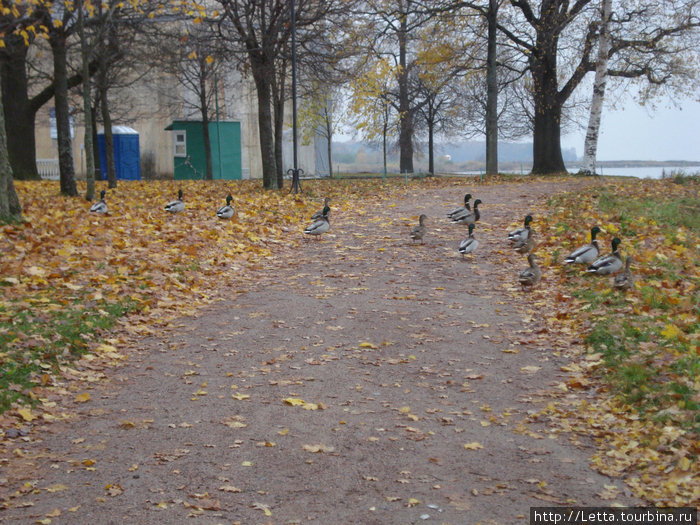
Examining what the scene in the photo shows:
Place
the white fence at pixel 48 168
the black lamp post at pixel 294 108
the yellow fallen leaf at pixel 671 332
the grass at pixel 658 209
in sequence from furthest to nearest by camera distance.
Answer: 1. the white fence at pixel 48 168
2. the black lamp post at pixel 294 108
3. the grass at pixel 658 209
4. the yellow fallen leaf at pixel 671 332

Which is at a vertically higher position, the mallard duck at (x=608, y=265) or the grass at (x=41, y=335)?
the mallard duck at (x=608, y=265)

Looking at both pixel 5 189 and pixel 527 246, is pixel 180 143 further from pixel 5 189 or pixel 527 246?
pixel 527 246

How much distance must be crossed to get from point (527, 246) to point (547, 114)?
730 inches

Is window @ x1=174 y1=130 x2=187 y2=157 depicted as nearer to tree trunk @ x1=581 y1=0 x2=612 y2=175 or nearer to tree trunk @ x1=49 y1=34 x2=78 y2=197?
tree trunk @ x1=49 y1=34 x2=78 y2=197

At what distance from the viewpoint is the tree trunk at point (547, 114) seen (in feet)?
95.0

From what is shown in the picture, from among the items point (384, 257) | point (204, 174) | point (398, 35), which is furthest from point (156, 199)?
point (204, 174)

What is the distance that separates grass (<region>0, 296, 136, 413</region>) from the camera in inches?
256

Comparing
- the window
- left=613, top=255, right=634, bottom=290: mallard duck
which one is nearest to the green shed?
the window

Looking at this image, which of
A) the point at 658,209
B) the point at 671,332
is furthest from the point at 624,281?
the point at 658,209

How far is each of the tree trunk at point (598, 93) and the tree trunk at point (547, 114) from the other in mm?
2924

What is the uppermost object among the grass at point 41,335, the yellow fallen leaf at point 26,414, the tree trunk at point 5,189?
the tree trunk at point 5,189

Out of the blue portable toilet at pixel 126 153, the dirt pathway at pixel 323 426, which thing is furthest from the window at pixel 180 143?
the dirt pathway at pixel 323 426

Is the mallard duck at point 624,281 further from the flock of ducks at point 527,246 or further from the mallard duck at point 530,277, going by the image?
the mallard duck at point 530,277

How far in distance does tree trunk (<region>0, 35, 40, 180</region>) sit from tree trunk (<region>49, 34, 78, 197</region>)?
611 cm
